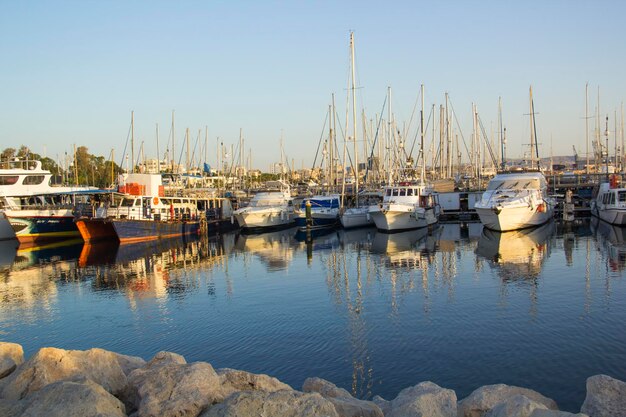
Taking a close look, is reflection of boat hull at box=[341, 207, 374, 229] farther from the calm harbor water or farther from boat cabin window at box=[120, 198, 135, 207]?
boat cabin window at box=[120, 198, 135, 207]

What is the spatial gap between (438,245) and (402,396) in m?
29.5

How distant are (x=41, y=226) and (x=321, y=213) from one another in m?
23.6

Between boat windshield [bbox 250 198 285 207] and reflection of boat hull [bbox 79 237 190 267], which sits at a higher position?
boat windshield [bbox 250 198 285 207]

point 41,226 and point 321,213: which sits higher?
point 41,226

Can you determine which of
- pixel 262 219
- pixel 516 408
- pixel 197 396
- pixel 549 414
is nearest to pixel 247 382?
pixel 197 396

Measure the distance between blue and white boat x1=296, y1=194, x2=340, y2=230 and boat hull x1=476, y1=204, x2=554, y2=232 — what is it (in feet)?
50.4

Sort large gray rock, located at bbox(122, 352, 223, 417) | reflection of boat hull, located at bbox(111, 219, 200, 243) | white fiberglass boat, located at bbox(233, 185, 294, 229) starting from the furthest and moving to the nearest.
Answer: white fiberglass boat, located at bbox(233, 185, 294, 229)
reflection of boat hull, located at bbox(111, 219, 200, 243)
large gray rock, located at bbox(122, 352, 223, 417)

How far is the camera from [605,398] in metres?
8.58

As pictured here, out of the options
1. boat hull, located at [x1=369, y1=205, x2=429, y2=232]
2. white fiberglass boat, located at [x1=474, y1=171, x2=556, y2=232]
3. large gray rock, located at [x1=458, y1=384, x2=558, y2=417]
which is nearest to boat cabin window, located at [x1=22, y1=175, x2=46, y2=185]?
boat hull, located at [x1=369, y1=205, x2=429, y2=232]

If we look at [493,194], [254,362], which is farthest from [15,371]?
[493,194]

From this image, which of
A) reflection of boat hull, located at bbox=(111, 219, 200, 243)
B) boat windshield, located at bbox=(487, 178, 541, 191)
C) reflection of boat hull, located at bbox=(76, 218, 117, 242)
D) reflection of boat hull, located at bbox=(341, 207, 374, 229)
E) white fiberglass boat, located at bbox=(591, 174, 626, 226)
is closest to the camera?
reflection of boat hull, located at bbox=(111, 219, 200, 243)

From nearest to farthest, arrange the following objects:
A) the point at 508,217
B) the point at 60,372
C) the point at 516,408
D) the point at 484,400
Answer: the point at 516,408
the point at 484,400
the point at 60,372
the point at 508,217

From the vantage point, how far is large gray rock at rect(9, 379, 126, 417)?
7.68m

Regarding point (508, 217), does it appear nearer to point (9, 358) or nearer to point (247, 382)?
point (247, 382)
